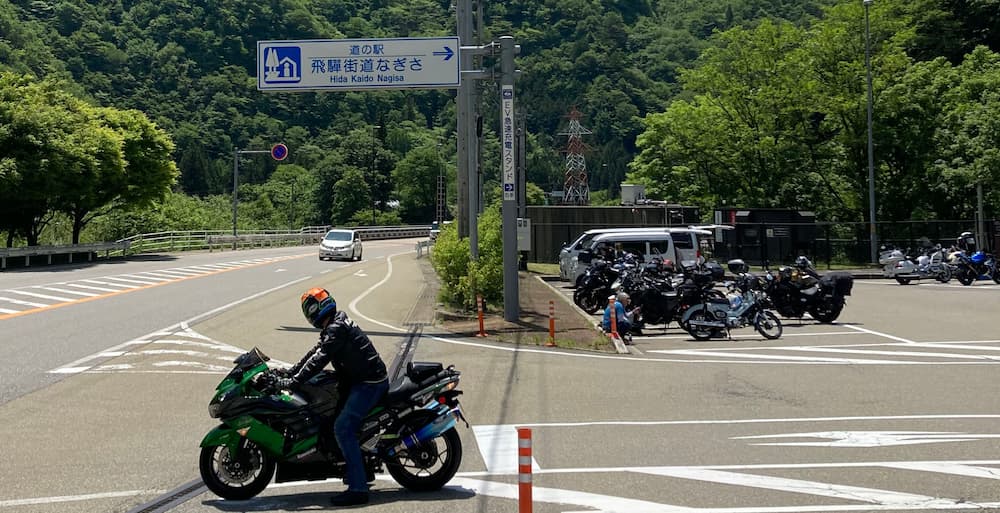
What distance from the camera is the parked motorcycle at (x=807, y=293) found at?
71.2ft

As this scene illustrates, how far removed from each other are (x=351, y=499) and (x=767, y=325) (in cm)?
1407

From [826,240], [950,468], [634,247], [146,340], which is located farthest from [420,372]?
[826,240]

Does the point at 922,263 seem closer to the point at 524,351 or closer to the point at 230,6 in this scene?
the point at 524,351

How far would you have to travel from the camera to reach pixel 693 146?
57469 mm

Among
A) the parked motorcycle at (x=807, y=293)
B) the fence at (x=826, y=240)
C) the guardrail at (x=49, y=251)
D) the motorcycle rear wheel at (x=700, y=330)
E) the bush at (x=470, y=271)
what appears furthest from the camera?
the fence at (x=826, y=240)

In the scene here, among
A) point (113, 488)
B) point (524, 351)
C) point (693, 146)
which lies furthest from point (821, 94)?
point (113, 488)

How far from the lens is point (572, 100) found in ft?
513

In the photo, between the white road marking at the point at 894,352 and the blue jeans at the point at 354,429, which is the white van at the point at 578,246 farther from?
the blue jeans at the point at 354,429

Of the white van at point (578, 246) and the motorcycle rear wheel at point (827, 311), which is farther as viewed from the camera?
the white van at point (578, 246)

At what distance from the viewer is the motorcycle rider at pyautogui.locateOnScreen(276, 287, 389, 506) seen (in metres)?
7.30

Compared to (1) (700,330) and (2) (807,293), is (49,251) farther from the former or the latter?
(2) (807,293)

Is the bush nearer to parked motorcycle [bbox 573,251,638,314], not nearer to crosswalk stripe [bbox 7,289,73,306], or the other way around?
parked motorcycle [bbox 573,251,638,314]

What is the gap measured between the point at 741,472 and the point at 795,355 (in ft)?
30.6

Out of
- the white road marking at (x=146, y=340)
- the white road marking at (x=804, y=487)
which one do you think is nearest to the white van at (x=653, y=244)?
the white road marking at (x=146, y=340)
